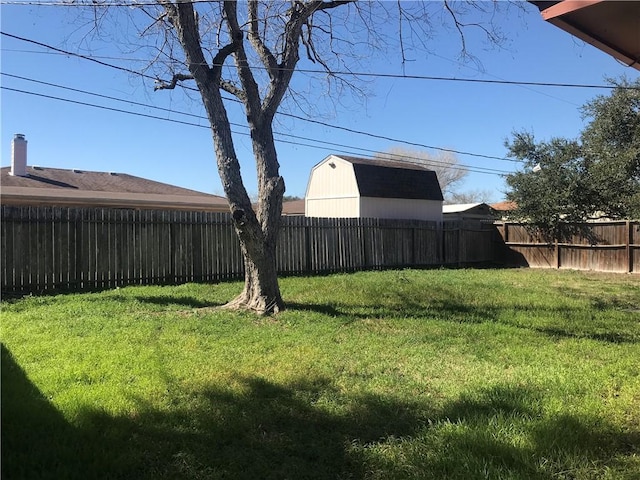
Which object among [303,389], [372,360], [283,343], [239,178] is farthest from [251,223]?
[303,389]

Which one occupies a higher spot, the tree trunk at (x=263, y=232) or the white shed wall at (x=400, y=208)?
the white shed wall at (x=400, y=208)

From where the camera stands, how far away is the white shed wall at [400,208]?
23609 mm

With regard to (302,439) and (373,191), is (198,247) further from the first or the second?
(373,191)

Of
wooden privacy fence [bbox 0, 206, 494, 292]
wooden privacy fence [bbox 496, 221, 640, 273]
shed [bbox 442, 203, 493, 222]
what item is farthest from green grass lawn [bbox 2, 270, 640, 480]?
shed [bbox 442, 203, 493, 222]

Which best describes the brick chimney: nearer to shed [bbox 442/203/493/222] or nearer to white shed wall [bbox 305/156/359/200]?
white shed wall [bbox 305/156/359/200]

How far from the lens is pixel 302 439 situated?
3.70 metres

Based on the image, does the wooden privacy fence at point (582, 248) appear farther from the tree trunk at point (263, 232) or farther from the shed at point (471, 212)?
the tree trunk at point (263, 232)

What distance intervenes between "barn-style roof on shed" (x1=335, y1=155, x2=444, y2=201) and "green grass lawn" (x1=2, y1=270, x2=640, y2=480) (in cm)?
1536

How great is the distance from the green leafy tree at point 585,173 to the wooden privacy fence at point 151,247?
6.29m

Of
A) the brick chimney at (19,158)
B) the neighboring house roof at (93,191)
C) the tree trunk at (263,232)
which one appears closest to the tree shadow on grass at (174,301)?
the tree trunk at (263,232)

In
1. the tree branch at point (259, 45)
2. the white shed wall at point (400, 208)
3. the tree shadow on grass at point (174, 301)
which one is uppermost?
the tree branch at point (259, 45)

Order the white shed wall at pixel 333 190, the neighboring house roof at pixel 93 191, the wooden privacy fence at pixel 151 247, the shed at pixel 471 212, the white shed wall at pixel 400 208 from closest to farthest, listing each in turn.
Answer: the wooden privacy fence at pixel 151 247 → the neighboring house roof at pixel 93 191 → the white shed wall at pixel 400 208 → the white shed wall at pixel 333 190 → the shed at pixel 471 212

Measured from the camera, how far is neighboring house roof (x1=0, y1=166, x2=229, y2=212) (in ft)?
56.3

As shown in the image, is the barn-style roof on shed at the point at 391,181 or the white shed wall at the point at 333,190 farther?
the white shed wall at the point at 333,190
